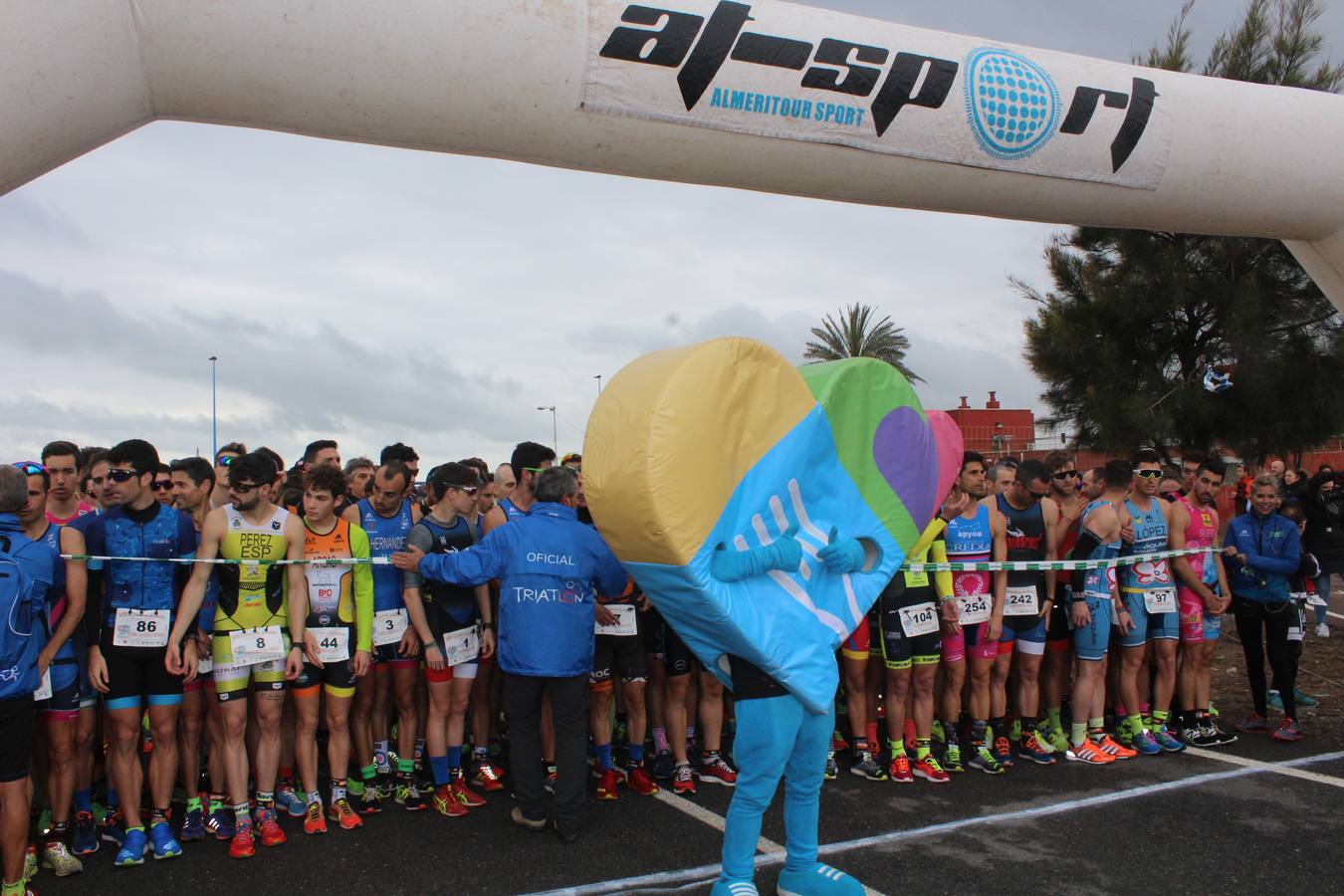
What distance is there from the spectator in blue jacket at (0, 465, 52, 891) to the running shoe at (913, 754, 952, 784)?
16.6ft

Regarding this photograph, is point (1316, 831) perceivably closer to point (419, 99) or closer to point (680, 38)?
point (680, 38)

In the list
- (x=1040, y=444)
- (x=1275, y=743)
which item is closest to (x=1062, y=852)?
(x=1275, y=743)

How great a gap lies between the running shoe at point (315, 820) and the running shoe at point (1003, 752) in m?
4.39

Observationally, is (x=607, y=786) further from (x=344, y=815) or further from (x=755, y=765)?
(x=755, y=765)

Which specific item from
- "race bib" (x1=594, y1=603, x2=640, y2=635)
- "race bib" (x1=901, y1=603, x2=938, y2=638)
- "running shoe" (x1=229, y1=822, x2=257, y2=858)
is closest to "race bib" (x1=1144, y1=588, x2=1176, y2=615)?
"race bib" (x1=901, y1=603, x2=938, y2=638)

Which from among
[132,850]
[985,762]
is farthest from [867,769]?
[132,850]

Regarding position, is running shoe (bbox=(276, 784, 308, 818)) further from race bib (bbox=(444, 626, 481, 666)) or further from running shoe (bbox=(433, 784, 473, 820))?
race bib (bbox=(444, 626, 481, 666))

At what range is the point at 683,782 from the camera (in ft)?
20.8

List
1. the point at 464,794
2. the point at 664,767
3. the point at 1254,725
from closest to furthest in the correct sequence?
the point at 464,794 < the point at 664,767 < the point at 1254,725

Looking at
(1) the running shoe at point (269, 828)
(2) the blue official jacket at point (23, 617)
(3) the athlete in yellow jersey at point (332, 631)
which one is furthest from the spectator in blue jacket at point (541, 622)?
(2) the blue official jacket at point (23, 617)

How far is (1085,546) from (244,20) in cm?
626

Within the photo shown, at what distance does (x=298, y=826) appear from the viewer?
5.72 m

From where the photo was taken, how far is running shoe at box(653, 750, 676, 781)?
654cm

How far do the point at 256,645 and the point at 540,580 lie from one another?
5.19ft
